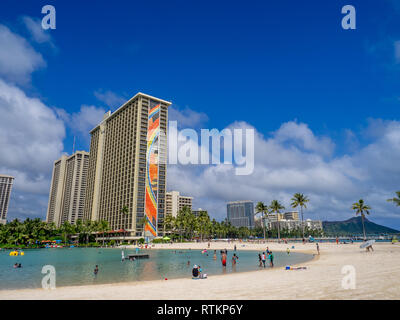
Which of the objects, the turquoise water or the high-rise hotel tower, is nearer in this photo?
the turquoise water

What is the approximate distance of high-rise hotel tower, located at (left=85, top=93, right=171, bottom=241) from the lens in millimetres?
141250

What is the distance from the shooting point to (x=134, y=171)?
145 m

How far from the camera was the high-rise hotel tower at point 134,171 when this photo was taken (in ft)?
→ 463

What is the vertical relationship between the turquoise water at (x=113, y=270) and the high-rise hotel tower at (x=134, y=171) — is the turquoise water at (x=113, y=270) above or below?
below

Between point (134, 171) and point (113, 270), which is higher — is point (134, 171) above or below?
above

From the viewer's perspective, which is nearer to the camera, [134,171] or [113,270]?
[113,270]

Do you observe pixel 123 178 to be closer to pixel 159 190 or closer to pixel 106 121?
pixel 159 190

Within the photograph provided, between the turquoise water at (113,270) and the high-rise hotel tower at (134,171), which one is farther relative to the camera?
the high-rise hotel tower at (134,171)

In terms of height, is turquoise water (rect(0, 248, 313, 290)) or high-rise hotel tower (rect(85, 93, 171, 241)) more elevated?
high-rise hotel tower (rect(85, 93, 171, 241))
